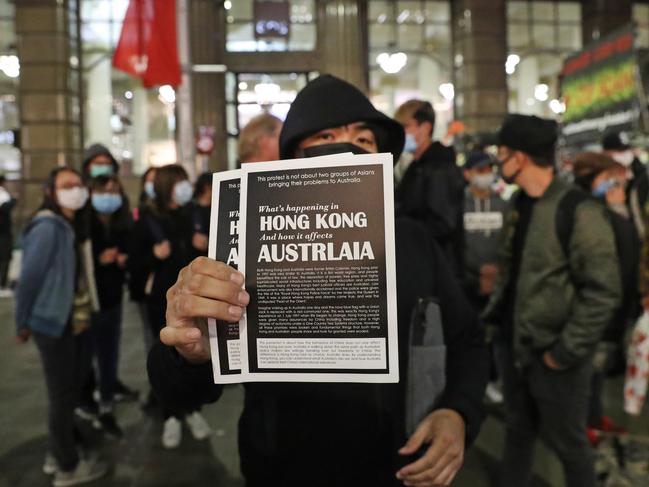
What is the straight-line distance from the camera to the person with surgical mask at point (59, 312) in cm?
394

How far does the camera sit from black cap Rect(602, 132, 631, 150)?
244 inches

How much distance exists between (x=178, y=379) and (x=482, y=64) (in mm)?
16476

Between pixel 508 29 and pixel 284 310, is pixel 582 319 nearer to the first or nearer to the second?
pixel 284 310

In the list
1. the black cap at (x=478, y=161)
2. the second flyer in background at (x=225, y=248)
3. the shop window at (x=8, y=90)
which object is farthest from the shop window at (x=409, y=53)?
the second flyer in background at (x=225, y=248)

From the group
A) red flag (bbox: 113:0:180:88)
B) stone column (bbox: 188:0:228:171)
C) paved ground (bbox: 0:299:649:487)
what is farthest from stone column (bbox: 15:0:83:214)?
paved ground (bbox: 0:299:649:487)

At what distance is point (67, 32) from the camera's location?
14711mm

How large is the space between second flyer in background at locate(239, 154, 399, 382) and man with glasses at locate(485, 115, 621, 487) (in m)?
1.82

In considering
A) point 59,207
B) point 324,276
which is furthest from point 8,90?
point 324,276

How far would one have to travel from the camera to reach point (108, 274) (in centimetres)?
517

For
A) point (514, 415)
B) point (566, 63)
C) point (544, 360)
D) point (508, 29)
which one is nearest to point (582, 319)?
point (544, 360)

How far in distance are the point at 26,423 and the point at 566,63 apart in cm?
730

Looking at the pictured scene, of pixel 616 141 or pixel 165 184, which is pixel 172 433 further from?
pixel 616 141

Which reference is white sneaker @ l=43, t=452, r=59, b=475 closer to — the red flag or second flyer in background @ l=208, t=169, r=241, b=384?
second flyer in background @ l=208, t=169, r=241, b=384

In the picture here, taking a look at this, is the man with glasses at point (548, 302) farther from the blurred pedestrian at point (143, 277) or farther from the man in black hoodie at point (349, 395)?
the blurred pedestrian at point (143, 277)
